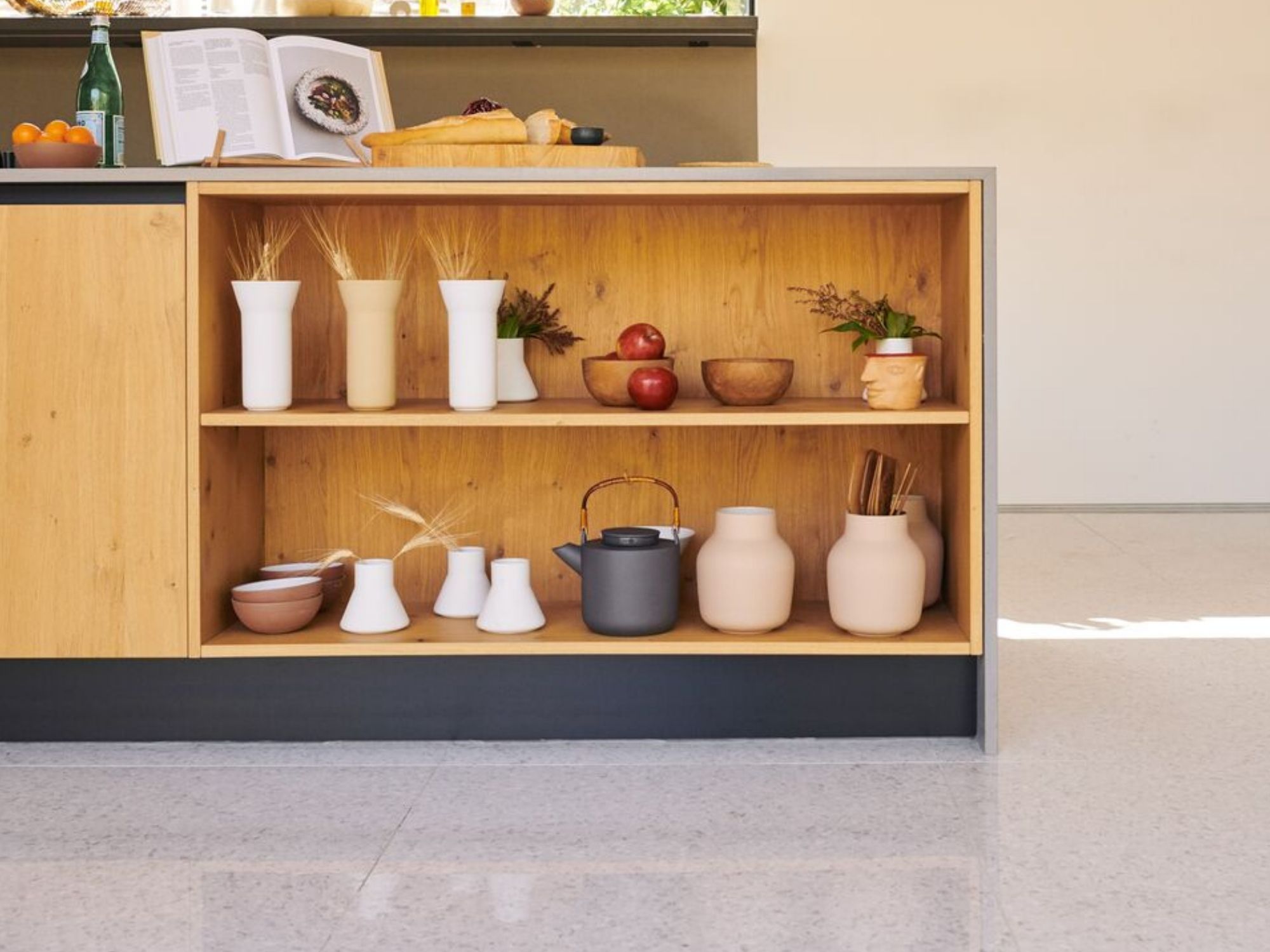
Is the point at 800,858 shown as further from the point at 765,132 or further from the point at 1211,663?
the point at 765,132

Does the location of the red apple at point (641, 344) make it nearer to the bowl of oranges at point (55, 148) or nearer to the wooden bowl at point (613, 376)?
the wooden bowl at point (613, 376)

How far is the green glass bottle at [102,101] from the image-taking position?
271 centimetres

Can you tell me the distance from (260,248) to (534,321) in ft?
→ 1.76

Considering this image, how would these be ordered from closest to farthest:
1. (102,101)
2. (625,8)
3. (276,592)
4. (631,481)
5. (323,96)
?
(276,592) < (631,481) < (102,101) < (323,96) < (625,8)

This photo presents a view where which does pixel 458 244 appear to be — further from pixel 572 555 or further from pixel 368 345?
pixel 572 555

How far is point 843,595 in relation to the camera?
99.1 inches

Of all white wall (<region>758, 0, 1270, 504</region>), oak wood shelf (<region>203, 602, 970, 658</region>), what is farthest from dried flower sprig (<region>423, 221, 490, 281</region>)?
white wall (<region>758, 0, 1270, 504</region>)

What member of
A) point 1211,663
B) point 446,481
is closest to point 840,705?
point 446,481

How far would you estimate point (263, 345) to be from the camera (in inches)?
98.7

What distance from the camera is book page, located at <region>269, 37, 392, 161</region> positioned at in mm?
2865

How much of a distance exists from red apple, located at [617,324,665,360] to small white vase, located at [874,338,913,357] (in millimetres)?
393

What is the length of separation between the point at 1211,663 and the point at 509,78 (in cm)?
351

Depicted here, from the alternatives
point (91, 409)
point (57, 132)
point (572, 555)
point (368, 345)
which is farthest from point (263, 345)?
point (572, 555)

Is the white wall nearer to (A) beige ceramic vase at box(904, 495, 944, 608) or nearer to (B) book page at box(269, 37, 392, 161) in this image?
(B) book page at box(269, 37, 392, 161)
